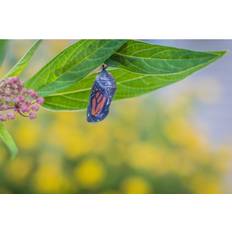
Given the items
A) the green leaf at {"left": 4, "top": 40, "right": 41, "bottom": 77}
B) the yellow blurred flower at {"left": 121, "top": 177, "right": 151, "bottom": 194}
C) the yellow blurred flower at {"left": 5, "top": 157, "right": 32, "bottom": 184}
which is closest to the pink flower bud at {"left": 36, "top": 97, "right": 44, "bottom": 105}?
the green leaf at {"left": 4, "top": 40, "right": 41, "bottom": 77}

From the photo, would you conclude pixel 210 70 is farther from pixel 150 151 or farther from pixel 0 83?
pixel 0 83

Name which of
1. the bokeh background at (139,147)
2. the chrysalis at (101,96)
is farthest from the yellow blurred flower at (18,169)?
the chrysalis at (101,96)

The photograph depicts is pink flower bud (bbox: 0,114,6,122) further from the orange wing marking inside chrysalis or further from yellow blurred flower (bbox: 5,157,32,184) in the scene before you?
the orange wing marking inside chrysalis

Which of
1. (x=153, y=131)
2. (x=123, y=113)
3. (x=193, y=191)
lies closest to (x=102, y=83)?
(x=123, y=113)

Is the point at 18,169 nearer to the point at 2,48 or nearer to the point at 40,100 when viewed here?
the point at 40,100

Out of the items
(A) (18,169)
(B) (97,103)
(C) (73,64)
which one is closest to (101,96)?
(B) (97,103)

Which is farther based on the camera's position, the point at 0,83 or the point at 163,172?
the point at 163,172

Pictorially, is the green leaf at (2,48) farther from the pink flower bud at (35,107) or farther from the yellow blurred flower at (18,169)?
the yellow blurred flower at (18,169)
